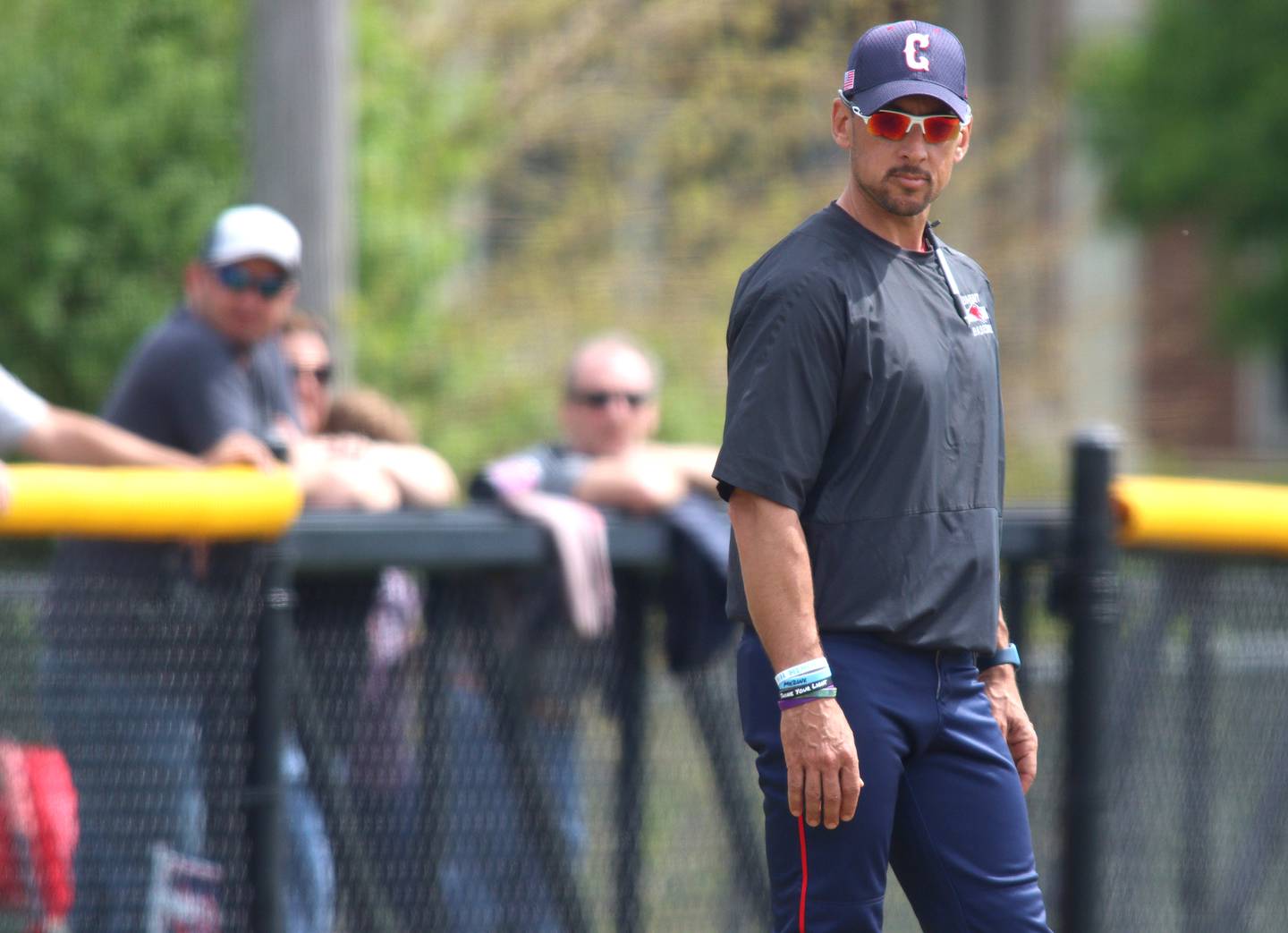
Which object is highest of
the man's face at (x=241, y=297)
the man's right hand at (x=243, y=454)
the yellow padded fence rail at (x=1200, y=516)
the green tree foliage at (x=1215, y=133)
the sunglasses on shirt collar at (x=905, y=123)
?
the green tree foliage at (x=1215, y=133)

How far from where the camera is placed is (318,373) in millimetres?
5695

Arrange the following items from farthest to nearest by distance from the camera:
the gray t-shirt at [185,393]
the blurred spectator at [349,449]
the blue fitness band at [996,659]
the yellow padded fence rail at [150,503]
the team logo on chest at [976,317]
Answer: the blurred spectator at [349,449]
the gray t-shirt at [185,393]
the yellow padded fence rail at [150,503]
the blue fitness band at [996,659]
the team logo on chest at [976,317]

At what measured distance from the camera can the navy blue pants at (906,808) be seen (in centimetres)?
317

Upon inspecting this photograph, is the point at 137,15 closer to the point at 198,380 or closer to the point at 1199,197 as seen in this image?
the point at 198,380

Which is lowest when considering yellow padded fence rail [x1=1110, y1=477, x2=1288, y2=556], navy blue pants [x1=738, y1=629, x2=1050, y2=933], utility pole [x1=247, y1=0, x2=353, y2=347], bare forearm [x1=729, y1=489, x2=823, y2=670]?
navy blue pants [x1=738, y1=629, x2=1050, y2=933]

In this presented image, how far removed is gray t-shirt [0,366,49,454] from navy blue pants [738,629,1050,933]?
2.02 metres

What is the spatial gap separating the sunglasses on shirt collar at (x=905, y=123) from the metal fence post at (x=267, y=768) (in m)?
1.99

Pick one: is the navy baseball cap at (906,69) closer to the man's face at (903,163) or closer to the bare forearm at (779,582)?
the man's face at (903,163)

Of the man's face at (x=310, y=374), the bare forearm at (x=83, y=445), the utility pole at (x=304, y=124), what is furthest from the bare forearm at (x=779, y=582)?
the utility pole at (x=304, y=124)

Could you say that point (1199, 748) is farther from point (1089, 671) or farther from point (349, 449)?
point (349, 449)

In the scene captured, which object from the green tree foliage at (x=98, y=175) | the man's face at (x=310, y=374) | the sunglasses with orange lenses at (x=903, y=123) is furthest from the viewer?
the green tree foliage at (x=98, y=175)

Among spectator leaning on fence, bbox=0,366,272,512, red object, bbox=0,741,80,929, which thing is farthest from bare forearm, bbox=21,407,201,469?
red object, bbox=0,741,80,929

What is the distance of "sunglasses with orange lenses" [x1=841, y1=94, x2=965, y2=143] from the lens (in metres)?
3.15

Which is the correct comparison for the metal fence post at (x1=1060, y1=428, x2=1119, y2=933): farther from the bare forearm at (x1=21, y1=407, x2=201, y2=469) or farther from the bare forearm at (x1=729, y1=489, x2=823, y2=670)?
the bare forearm at (x1=21, y1=407, x2=201, y2=469)
